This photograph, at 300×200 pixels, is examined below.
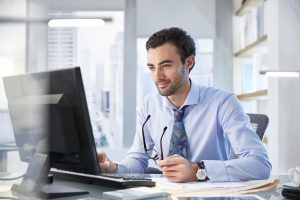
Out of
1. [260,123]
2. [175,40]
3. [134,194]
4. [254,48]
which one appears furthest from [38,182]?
[254,48]

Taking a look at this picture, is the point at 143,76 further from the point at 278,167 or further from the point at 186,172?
the point at 186,172

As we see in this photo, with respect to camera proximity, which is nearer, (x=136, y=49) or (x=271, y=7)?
(x=271, y=7)

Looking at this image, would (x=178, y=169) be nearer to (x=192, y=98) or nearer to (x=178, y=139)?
(x=178, y=139)

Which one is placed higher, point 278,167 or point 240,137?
point 240,137

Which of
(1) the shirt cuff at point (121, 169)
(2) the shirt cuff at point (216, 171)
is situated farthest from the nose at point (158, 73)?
(2) the shirt cuff at point (216, 171)

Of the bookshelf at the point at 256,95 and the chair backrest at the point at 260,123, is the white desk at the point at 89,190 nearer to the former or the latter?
the chair backrest at the point at 260,123

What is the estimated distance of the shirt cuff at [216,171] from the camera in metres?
1.28

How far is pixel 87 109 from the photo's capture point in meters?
1.02

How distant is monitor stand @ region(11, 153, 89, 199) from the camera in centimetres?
107

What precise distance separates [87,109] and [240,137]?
2.22 ft

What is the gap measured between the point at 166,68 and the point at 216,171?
23.1 inches

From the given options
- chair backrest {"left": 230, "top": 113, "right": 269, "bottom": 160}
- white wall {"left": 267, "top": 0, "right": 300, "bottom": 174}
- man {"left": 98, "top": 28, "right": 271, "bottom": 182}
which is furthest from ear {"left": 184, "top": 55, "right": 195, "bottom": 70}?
white wall {"left": 267, "top": 0, "right": 300, "bottom": 174}

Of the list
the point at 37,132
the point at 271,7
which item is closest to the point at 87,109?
the point at 37,132

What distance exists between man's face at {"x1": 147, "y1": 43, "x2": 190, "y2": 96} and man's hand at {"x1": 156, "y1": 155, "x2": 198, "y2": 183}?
0.50 meters
